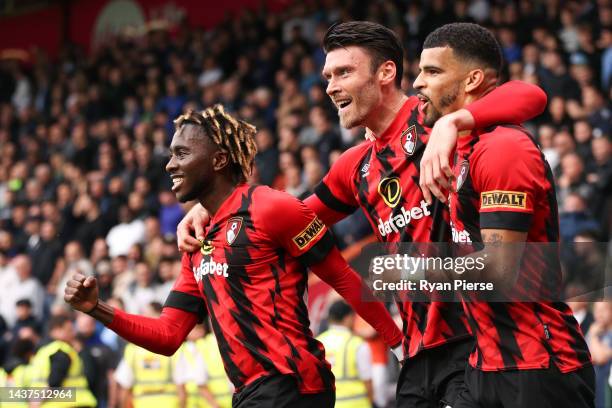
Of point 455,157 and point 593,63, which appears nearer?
point 455,157

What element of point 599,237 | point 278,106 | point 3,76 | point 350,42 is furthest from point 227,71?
point 350,42

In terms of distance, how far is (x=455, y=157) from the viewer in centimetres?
432

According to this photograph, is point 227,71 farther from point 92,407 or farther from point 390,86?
point 390,86

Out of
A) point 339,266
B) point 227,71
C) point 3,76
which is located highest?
point 3,76

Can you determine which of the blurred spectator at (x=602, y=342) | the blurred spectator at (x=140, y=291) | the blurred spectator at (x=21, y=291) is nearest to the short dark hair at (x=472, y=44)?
the blurred spectator at (x=602, y=342)

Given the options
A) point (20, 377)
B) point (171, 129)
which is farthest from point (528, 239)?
point (171, 129)

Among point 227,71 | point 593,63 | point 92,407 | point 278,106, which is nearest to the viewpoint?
point 92,407

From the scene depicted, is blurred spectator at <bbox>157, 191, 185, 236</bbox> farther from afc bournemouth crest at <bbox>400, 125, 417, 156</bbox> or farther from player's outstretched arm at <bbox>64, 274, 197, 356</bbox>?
A: afc bournemouth crest at <bbox>400, 125, 417, 156</bbox>

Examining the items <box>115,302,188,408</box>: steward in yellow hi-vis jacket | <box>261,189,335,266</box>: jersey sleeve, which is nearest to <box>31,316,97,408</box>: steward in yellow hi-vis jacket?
<box>115,302,188,408</box>: steward in yellow hi-vis jacket

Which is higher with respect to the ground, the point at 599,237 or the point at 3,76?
the point at 3,76

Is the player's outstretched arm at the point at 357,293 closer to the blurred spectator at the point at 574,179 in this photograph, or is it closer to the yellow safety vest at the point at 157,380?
A: the yellow safety vest at the point at 157,380

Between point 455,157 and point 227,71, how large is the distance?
13.3m

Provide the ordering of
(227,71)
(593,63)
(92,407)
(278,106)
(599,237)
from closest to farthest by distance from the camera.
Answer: (599,237)
(92,407)
(593,63)
(278,106)
(227,71)

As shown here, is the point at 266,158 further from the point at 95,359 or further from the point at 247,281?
the point at 247,281
